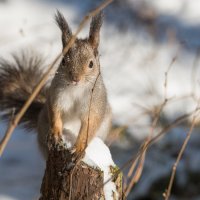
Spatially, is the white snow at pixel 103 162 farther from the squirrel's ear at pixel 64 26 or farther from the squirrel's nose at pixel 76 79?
the squirrel's ear at pixel 64 26

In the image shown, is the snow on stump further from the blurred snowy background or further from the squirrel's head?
the blurred snowy background

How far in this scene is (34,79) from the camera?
263 centimetres

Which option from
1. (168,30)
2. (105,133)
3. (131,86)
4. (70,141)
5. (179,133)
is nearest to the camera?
(70,141)

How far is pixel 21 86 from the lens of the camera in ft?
8.61

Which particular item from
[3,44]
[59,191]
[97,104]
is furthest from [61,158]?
[3,44]

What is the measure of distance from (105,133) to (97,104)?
0.29 metres

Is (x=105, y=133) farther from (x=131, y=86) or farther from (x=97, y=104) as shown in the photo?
(x=131, y=86)

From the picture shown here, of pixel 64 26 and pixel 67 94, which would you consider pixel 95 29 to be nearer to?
pixel 64 26

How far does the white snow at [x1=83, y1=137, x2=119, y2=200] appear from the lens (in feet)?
5.99

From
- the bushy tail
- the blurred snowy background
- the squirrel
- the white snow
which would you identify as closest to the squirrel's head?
the squirrel

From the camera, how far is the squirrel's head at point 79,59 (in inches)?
75.4

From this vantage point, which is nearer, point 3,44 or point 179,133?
point 179,133

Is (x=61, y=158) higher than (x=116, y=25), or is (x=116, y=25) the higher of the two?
(x=116, y=25)

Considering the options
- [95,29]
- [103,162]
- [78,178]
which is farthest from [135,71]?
[78,178]
